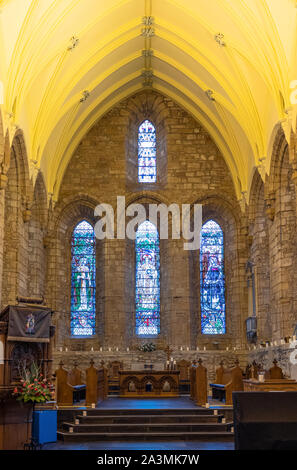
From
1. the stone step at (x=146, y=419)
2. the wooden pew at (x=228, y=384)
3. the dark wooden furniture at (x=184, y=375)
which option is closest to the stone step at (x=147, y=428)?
the stone step at (x=146, y=419)

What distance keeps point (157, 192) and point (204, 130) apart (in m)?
2.95

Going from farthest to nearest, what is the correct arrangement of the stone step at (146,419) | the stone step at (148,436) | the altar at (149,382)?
the altar at (149,382)
the stone step at (146,419)
the stone step at (148,436)

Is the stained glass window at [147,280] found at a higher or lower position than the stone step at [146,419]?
higher

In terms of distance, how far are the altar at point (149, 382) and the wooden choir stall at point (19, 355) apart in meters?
5.72

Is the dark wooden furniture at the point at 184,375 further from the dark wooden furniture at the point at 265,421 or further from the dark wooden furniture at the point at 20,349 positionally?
the dark wooden furniture at the point at 265,421

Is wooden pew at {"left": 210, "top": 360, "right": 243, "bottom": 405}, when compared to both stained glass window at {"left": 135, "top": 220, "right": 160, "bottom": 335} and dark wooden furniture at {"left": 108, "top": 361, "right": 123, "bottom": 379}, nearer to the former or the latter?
dark wooden furniture at {"left": 108, "top": 361, "right": 123, "bottom": 379}

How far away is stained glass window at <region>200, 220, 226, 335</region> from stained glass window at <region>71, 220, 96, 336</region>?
389 centimetres

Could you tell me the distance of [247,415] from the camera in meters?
5.77

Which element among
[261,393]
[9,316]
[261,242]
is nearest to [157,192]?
[261,242]

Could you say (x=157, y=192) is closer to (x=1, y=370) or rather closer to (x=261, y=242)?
(x=261, y=242)
